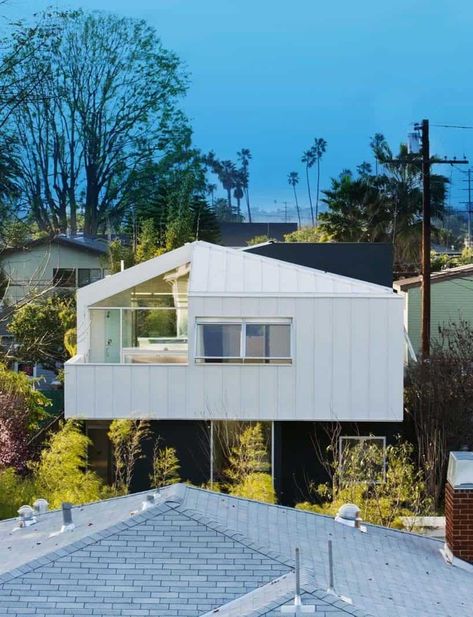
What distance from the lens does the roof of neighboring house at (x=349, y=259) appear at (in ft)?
83.6

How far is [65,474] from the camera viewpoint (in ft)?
60.9

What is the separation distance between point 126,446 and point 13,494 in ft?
11.5

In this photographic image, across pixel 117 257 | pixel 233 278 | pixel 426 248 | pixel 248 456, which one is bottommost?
pixel 248 456

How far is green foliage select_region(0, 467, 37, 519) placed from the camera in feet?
58.5

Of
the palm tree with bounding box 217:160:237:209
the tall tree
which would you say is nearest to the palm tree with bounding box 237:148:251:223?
the palm tree with bounding box 217:160:237:209

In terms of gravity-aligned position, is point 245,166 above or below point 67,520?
above

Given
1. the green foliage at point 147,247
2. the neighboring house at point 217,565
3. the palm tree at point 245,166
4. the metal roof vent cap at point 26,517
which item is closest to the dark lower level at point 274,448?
the metal roof vent cap at point 26,517

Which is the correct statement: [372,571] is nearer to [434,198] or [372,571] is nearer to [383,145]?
[434,198]

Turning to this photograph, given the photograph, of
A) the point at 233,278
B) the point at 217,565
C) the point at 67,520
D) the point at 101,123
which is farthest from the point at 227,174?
the point at 217,565

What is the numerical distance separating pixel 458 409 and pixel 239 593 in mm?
15573

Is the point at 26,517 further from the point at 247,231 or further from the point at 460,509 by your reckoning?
the point at 247,231

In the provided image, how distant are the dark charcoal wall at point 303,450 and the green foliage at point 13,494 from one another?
5.68 meters

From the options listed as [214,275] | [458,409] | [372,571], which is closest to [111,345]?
[214,275]

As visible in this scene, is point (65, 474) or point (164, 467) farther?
point (164, 467)
